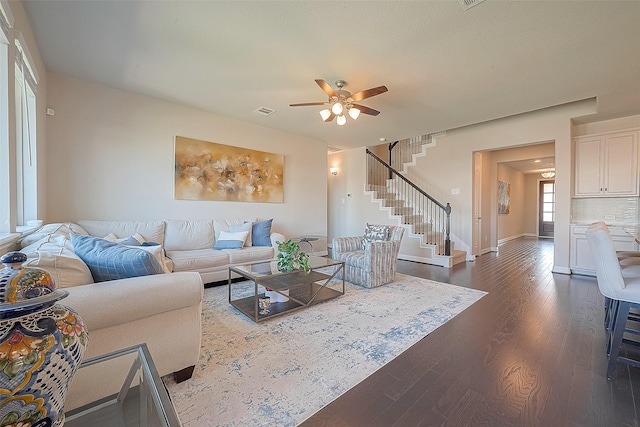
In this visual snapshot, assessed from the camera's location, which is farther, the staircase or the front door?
the front door

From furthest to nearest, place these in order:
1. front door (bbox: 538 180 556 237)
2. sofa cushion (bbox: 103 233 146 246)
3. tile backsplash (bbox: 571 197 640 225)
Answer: front door (bbox: 538 180 556 237)
tile backsplash (bbox: 571 197 640 225)
sofa cushion (bbox: 103 233 146 246)

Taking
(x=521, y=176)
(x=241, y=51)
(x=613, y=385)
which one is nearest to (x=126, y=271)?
(x=241, y=51)

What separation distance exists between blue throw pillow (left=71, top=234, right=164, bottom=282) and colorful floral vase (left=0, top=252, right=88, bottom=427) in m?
0.91

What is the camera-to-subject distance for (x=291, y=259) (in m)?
2.89

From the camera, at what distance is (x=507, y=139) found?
16.6ft

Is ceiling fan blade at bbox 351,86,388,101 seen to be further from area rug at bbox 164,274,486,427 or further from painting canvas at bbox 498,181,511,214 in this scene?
painting canvas at bbox 498,181,511,214

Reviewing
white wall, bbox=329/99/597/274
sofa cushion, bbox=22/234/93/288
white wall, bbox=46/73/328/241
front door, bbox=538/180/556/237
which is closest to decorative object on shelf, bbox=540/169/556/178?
front door, bbox=538/180/556/237

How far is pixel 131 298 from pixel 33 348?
2.88ft

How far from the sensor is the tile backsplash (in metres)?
4.28

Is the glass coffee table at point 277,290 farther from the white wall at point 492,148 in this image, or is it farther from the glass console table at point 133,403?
the white wall at point 492,148

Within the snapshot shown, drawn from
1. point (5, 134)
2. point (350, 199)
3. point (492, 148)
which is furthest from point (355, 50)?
point (350, 199)

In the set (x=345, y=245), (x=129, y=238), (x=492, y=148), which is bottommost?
(x=345, y=245)

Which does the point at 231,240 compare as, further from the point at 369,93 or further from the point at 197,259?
the point at 369,93

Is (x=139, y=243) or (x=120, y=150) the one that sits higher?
(x=120, y=150)
